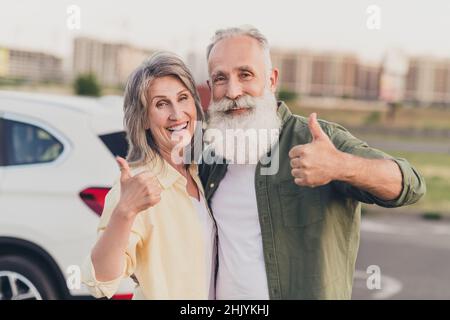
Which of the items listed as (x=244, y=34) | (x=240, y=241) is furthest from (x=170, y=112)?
(x=240, y=241)

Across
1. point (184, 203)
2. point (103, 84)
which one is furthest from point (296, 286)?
point (103, 84)

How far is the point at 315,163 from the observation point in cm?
182

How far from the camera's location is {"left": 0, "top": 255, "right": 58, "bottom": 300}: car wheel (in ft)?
12.3

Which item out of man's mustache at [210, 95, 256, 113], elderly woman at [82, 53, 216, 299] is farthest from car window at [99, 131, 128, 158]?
man's mustache at [210, 95, 256, 113]

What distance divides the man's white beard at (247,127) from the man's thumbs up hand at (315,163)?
0.22 metres

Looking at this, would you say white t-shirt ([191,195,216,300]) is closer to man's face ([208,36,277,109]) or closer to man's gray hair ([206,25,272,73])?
man's face ([208,36,277,109])

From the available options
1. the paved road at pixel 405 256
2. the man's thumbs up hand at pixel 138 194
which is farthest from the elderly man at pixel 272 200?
the paved road at pixel 405 256

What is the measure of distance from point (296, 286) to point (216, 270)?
8.7 inches

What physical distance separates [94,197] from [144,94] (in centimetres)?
170

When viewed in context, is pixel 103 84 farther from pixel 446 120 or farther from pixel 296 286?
pixel 296 286

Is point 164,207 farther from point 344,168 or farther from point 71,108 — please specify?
point 71,108

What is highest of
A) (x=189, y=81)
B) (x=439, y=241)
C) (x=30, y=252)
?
(x=189, y=81)
